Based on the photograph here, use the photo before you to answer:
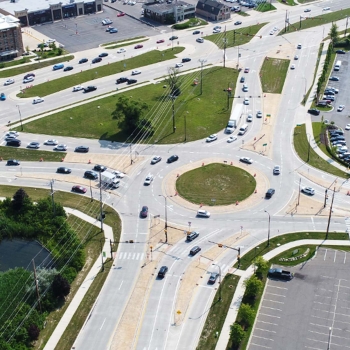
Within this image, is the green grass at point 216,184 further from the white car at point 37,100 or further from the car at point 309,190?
the white car at point 37,100

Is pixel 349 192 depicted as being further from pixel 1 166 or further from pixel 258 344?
pixel 1 166

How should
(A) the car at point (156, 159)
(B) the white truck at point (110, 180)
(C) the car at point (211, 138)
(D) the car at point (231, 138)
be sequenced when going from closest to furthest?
(B) the white truck at point (110, 180) → (A) the car at point (156, 159) → (D) the car at point (231, 138) → (C) the car at point (211, 138)

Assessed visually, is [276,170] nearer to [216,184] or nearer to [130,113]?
[216,184]

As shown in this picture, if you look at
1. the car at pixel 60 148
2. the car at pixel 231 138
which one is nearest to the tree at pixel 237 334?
the car at pixel 231 138

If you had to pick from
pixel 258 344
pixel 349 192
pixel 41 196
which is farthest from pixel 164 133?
pixel 258 344

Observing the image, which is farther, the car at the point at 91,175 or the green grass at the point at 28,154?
the green grass at the point at 28,154

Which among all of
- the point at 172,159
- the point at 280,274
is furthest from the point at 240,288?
the point at 172,159
